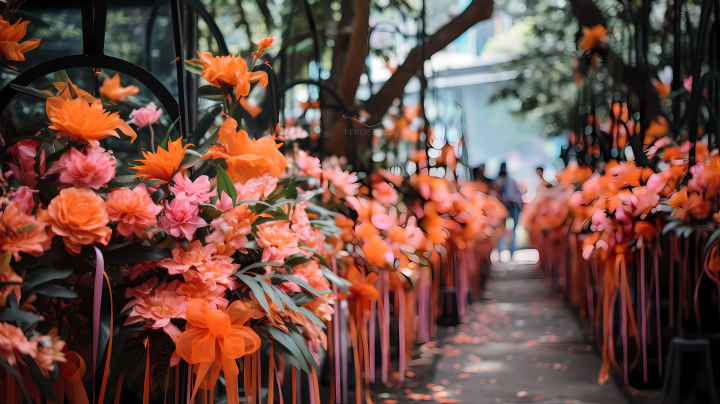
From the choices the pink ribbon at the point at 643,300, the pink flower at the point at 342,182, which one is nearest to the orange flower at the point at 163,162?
the pink flower at the point at 342,182

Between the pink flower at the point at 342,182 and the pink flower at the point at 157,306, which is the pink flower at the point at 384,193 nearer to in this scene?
the pink flower at the point at 342,182

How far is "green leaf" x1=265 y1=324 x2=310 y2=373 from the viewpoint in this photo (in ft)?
2.56

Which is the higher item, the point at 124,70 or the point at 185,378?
the point at 124,70

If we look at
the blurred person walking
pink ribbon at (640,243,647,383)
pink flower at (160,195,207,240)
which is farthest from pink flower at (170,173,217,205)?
the blurred person walking

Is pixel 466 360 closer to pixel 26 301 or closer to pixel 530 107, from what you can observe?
pixel 26 301

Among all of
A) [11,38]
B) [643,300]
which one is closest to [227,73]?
[11,38]

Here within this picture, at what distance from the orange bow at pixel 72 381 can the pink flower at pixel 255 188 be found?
0.31m

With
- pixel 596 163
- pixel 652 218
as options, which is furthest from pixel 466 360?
pixel 596 163

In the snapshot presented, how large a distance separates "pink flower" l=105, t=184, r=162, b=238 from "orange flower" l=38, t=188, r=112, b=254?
0.03m

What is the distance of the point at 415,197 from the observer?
1967mm

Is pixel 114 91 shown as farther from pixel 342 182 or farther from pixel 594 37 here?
pixel 594 37

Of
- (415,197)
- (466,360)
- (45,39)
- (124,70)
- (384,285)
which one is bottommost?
(466,360)

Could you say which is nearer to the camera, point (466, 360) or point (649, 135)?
point (466, 360)

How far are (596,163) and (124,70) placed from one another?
105 inches
